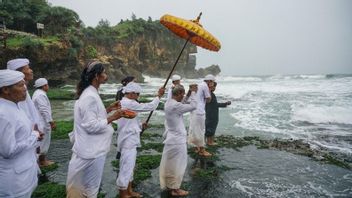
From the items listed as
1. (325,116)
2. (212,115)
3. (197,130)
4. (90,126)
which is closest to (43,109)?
(90,126)

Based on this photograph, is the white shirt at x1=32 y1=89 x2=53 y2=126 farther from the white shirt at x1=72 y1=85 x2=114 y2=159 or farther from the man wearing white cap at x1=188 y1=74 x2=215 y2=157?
the man wearing white cap at x1=188 y1=74 x2=215 y2=157

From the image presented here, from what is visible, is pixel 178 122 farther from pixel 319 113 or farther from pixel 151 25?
pixel 151 25

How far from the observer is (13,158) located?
2.71 m

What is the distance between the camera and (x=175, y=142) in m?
5.30

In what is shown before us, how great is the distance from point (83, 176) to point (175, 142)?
84.6 inches

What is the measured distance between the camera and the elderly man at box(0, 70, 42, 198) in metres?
2.63

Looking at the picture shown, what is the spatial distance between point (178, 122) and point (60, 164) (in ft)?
13.2

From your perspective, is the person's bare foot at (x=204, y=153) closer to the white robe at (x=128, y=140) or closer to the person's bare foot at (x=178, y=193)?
the person's bare foot at (x=178, y=193)

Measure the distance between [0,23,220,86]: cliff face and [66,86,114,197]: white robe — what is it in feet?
93.5

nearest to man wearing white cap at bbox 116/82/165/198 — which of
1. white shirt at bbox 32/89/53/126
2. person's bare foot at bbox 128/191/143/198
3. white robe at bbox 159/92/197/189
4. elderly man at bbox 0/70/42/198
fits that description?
person's bare foot at bbox 128/191/143/198

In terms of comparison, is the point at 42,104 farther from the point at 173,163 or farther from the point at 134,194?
the point at 173,163

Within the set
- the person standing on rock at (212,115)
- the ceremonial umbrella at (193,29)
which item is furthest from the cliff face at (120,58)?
the ceremonial umbrella at (193,29)

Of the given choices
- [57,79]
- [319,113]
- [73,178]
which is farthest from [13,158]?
[57,79]

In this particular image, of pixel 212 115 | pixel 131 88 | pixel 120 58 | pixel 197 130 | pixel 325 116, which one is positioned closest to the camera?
pixel 131 88
